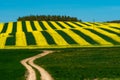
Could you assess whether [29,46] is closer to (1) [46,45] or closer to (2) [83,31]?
(1) [46,45]

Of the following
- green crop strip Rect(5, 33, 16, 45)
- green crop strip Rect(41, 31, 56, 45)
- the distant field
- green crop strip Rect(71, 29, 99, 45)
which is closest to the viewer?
the distant field

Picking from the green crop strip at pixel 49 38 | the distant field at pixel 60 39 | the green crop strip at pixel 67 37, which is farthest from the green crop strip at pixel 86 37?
the green crop strip at pixel 49 38

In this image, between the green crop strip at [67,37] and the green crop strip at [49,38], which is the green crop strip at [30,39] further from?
the green crop strip at [67,37]

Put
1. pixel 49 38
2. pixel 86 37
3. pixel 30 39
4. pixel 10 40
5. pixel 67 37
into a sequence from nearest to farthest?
1. pixel 10 40
2. pixel 30 39
3. pixel 49 38
4. pixel 86 37
5. pixel 67 37

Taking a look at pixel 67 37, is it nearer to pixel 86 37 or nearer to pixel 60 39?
Answer: pixel 86 37

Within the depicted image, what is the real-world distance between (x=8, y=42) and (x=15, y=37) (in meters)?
10.1

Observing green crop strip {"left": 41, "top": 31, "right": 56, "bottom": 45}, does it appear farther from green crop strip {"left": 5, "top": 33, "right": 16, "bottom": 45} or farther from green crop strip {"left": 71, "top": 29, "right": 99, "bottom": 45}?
green crop strip {"left": 71, "top": 29, "right": 99, "bottom": 45}

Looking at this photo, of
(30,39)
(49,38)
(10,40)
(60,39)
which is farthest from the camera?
(49,38)

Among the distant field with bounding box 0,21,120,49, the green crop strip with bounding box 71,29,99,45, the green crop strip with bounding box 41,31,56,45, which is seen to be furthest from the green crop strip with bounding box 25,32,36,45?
the green crop strip with bounding box 71,29,99,45

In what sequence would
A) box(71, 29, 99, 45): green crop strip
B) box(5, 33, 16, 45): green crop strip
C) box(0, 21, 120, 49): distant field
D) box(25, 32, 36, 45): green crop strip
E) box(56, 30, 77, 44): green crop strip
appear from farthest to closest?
1. box(56, 30, 77, 44): green crop strip
2. box(71, 29, 99, 45): green crop strip
3. box(25, 32, 36, 45): green crop strip
4. box(5, 33, 16, 45): green crop strip
5. box(0, 21, 120, 49): distant field

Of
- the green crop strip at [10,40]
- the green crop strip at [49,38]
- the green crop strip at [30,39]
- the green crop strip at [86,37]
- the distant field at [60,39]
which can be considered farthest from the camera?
the green crop strip at [49,38]

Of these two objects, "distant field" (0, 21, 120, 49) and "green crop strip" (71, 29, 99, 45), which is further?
"green crop strip" (71, 29, 99, 45)

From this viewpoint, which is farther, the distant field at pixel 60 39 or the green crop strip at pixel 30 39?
the green crop strip at pixel 30 39

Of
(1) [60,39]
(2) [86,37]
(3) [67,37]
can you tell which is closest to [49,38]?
(1) [60,39]
